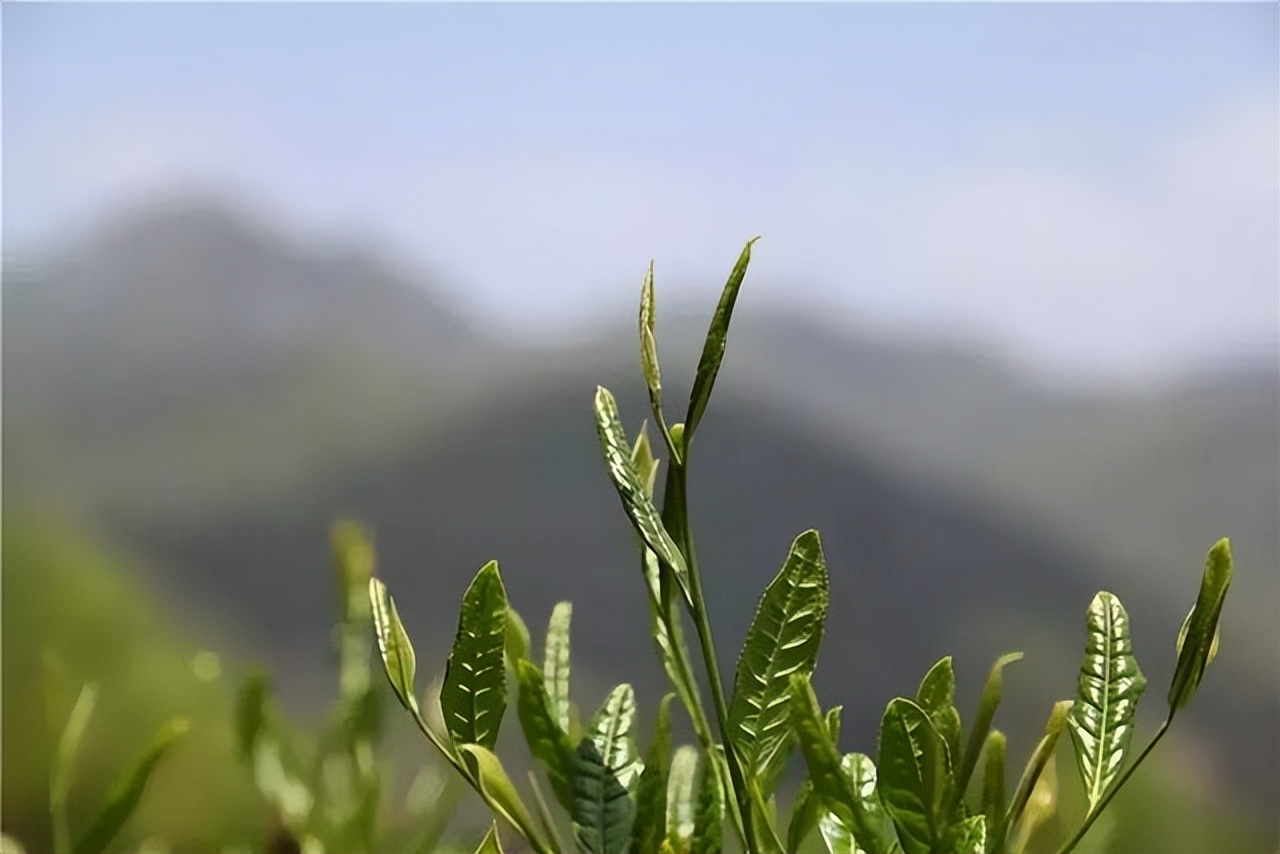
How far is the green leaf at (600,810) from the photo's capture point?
165 mm

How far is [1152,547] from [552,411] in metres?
0.51

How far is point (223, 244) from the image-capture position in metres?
0.97

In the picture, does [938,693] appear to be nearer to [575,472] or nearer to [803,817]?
[803,817]

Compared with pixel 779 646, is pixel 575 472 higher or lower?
lower

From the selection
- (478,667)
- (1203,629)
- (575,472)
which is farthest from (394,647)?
(575,472)

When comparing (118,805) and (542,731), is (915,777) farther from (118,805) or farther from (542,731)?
(118,805)

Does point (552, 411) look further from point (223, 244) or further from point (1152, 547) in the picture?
point (1152, 547)

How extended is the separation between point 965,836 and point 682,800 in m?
0.09

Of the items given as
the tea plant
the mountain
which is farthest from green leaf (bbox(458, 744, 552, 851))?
the mountain

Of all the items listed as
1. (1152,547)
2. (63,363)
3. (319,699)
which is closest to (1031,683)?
(1152,547)

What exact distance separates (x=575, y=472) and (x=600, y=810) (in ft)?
2.34

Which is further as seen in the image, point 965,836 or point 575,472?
point 575,472

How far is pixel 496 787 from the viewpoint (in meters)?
0.16

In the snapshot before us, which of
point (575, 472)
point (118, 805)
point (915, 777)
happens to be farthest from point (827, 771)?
point (575, 472)
